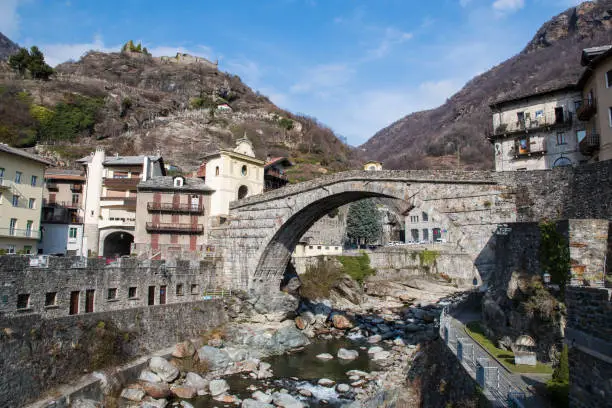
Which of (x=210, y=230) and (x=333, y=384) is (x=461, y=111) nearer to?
(x=210, y=230)

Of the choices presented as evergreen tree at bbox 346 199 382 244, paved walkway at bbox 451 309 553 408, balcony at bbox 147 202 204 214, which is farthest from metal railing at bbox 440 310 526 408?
evergreen tree at bbox 346 199 382 244

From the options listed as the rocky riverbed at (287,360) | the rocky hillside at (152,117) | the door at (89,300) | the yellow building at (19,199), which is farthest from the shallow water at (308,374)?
the rocky hillside at (152,117)

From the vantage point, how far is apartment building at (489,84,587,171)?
2591cm

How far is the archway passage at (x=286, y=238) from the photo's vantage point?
26945mm

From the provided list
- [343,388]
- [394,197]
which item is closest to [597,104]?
[394,197]

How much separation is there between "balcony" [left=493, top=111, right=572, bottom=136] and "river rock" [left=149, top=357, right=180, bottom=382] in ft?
80.9

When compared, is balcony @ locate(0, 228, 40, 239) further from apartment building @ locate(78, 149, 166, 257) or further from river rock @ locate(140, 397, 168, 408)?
river rock @ locate(140, 397, 168, 408)

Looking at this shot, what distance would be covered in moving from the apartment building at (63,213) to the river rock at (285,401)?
23.3 metres

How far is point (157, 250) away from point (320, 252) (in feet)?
56.5

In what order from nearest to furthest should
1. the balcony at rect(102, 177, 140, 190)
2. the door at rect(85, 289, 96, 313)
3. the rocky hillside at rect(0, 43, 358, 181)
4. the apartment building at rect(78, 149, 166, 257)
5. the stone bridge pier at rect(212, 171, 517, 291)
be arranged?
the door at rect(85, 289, 96, 313) < the stone bridge pier at rect(212, 171, 517, 291) < the apartment building at rect(78, 149, 166, 257) < the balcony at rect(102, 177, 140, 190) < the rocky hillside at rect(0, 43, 358, 181)

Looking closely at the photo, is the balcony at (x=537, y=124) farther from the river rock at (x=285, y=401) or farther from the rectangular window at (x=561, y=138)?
the river rock at (x=285, y=401)

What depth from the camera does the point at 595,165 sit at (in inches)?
622

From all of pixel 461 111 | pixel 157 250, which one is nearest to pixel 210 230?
pixel 157 250

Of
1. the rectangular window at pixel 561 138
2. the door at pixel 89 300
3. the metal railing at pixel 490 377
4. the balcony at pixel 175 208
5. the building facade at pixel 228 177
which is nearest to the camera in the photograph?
the metal railing at pixel 490 377
